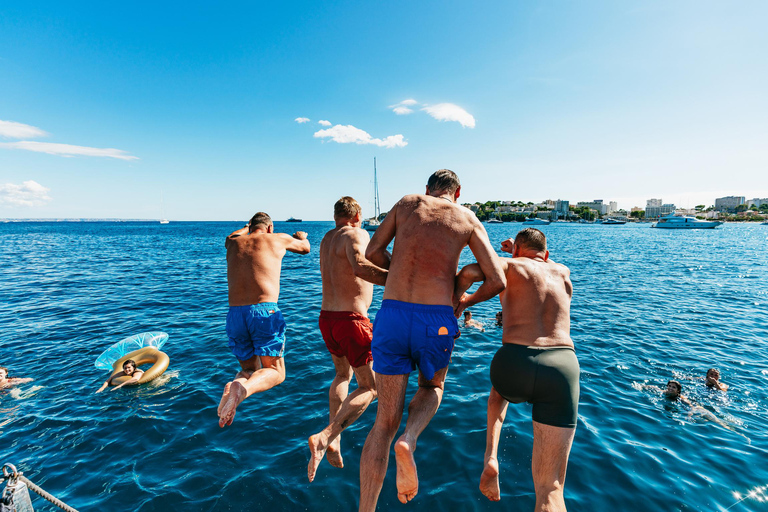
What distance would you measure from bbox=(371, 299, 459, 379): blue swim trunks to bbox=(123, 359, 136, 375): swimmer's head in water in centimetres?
967

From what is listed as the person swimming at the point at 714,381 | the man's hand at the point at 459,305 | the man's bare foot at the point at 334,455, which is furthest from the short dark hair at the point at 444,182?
the person swimming at the point at 714,381

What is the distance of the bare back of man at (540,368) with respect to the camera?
361cm

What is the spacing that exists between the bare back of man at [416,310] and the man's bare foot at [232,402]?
2.14 m

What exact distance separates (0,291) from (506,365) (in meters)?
32.2

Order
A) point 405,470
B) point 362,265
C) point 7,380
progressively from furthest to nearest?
point 7,380 → point 362,265 → point 405,470

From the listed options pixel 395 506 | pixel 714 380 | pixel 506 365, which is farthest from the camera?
pixel 714 380

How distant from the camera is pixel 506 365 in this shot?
12.8 ft

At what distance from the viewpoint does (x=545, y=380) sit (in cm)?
367

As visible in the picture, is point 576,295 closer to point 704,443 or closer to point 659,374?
point 659,374

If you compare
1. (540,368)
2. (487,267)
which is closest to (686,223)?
(540,368)

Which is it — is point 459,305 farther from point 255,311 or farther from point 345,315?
point 255,311

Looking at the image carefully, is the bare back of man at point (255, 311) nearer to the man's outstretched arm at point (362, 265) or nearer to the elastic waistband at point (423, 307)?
the man's outstretched arm at point (362, 265)

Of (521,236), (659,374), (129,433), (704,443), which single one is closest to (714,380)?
(659,374)

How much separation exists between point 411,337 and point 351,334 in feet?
4.57
